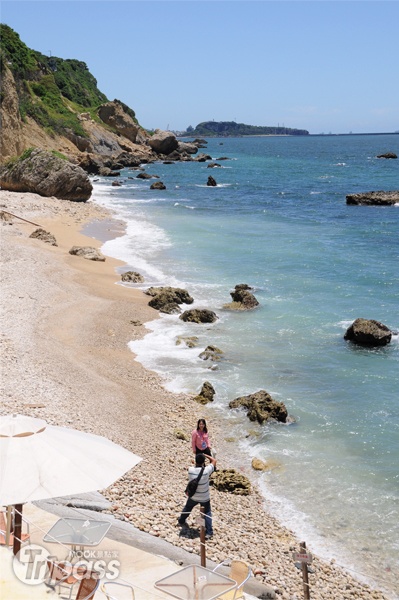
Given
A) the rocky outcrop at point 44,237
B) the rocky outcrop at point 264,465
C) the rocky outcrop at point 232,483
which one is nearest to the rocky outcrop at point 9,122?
the rocky outcrop at point 44,237

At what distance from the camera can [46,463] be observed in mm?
7973

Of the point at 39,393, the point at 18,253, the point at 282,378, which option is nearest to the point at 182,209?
the point at 18,253

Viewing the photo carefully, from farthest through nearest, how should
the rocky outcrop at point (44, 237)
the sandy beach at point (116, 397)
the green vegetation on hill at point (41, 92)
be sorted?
1. the green vegetation on hill at point (41, 92)
2. the rocky outcrop at point (44, 237)
3. the sandy beach at point (116, 397)

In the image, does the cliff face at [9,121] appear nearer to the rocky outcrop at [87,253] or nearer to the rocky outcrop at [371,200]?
the rocky outcrop at [87,253]

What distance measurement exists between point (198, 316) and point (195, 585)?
647 inches

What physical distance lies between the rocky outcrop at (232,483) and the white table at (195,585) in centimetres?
520

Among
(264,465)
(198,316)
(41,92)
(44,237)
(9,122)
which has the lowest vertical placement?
(264,465)

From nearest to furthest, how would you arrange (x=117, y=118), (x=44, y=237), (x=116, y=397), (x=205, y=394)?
(x=116, y=397) → (x=205, y=394) → (x=44, y=237) → (x=117, y=118)

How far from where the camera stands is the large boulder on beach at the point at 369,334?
21906 mm

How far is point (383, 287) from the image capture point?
30.1 meters

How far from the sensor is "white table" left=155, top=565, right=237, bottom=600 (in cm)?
786

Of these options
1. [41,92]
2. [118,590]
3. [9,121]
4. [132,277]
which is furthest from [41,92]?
[118,590]

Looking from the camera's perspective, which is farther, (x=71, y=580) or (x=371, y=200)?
(x=371, y=200)

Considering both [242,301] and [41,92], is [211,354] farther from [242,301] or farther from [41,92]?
[41,92]
